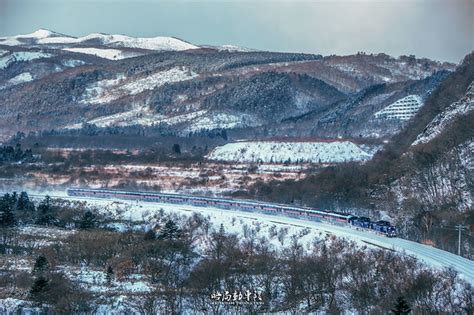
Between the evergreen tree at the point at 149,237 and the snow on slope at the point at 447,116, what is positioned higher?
the snow on slope at the point at 447,116

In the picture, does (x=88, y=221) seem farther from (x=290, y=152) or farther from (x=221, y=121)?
(x=221, y=121)

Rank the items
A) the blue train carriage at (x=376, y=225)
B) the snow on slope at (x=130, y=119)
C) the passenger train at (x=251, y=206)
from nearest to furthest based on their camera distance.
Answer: the blue train carriage at (x=376, y=225) < the passenger train at (x=251, y=206) < the snow on slope at (x=130, y=119)

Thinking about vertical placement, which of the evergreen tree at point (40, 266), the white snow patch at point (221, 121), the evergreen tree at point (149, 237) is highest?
the white snow patch at point (221, 121)

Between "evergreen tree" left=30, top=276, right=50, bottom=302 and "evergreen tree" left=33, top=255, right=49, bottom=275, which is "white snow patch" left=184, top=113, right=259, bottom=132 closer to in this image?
"evergreen tree" left=33, top=255, right=49, bottom=275

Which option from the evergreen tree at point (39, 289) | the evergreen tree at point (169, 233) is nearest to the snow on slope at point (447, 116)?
the evergreen tree at point (169, 233)

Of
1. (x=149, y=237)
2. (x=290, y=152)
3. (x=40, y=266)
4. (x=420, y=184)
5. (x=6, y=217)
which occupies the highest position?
(x=290, y=152)

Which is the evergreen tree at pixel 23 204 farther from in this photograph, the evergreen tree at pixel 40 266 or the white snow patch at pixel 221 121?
the white snow patch at pixel 221 121

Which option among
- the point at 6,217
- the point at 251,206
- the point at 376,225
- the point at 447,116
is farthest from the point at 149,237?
the point at 447,116
